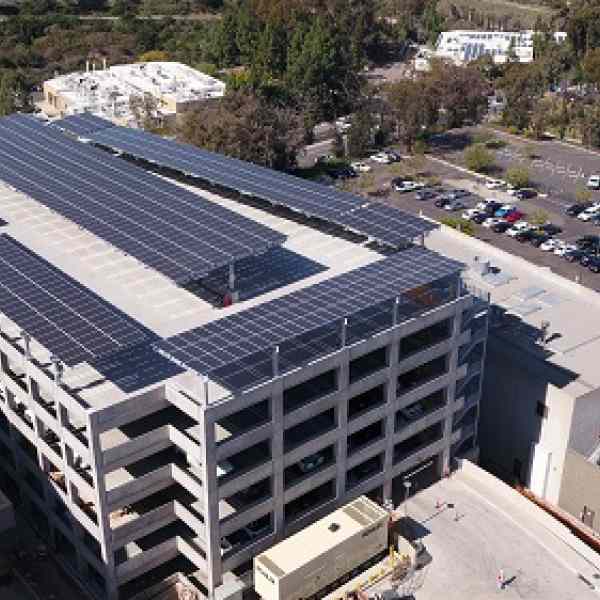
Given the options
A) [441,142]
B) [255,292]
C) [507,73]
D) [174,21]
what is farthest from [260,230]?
[174,21]

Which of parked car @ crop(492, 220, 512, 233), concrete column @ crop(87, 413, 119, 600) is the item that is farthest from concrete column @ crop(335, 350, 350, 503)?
parked car @ crop(492, 220, 512, 233)

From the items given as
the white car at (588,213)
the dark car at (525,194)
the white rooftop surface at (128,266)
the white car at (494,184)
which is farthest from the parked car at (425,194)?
the white rooftop surface at (128,266)

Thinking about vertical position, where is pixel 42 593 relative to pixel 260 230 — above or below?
below

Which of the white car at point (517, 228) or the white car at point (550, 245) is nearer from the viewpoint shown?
the white car at point (550, 245)

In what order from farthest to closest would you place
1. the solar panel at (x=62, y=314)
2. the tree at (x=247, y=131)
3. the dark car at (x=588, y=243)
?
1. the tree at (x=247, y=131)
2. the dark car at (x=588, y=243)
3. the solar panel at (x=62, y=314)

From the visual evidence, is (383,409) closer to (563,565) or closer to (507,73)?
(563,565)

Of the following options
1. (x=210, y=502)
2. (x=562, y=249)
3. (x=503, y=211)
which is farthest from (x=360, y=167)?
(x=210, y=502)

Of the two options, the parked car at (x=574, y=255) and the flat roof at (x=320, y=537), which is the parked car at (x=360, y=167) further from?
the flat roof at (x=320, y=537)
